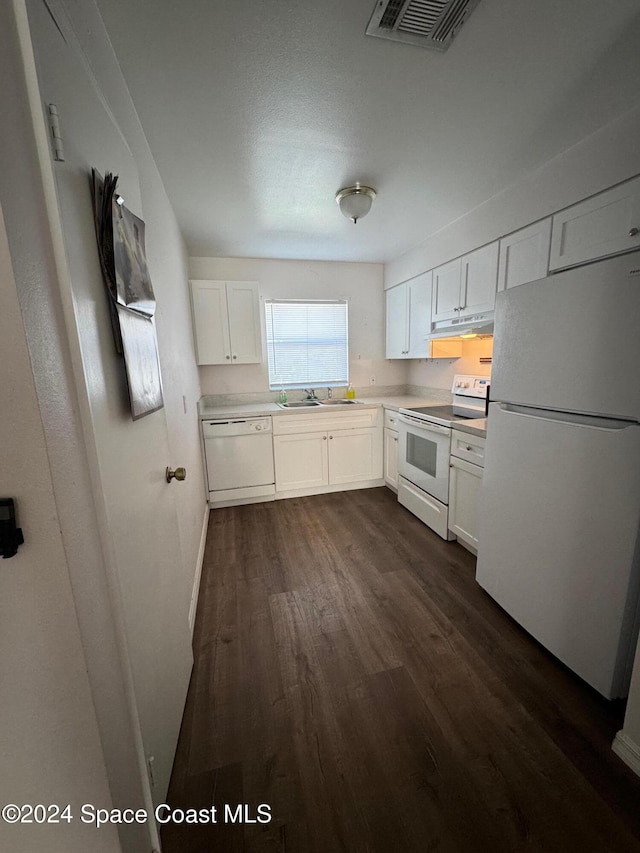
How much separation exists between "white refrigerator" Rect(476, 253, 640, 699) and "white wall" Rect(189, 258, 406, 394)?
231 centimetres

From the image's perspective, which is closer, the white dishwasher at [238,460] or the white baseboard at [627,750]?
the white baseboard at [627,750]

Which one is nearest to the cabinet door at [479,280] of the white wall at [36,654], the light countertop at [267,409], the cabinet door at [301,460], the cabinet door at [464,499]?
the light countertop at [267,409]

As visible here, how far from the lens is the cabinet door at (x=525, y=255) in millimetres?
1842

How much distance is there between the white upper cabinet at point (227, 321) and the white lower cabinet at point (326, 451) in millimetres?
821

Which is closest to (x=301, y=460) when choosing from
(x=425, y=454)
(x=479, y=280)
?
(x=425, y=454)

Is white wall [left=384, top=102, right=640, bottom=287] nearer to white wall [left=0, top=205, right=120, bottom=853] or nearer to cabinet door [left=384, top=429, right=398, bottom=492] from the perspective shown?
cabinet door [left=384, top=429, right=398, bottom=492]

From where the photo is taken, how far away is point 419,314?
3150 mm

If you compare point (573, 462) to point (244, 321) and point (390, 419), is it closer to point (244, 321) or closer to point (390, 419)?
point (390, 419)

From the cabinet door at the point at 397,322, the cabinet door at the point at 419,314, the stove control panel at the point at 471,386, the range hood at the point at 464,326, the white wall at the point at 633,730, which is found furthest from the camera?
the cabinet door at the point at 397,322

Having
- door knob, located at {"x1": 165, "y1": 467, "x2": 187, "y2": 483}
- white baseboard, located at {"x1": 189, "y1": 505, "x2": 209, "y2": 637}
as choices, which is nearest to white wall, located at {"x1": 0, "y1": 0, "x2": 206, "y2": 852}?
door knob, located at {"x1": 165, "y1": 467, "x2": 187, "y2": 483}

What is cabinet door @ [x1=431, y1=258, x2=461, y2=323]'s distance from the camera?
2.59 m

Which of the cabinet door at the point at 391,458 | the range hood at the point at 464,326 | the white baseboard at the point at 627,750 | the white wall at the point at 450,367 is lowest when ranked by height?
the white baseboard at the point at 627,750

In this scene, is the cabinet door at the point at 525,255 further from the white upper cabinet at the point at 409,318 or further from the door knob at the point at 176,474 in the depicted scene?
the door knob at the point at 176,474

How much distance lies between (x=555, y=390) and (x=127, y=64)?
81.2 inches
